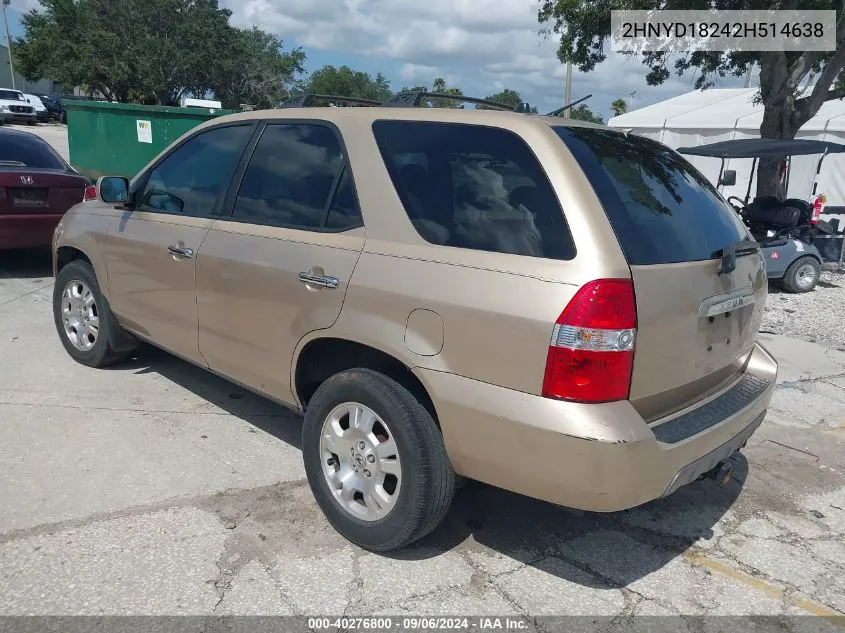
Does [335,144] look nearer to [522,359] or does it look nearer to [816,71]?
[522,359]

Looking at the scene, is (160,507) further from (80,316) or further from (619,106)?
(619,106)

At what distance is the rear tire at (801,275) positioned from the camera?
32.0ft

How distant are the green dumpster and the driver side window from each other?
881 cm

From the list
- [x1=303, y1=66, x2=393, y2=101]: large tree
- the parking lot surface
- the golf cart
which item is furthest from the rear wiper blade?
[x1=303, y1=66, x2=393, y2=101]: large tree

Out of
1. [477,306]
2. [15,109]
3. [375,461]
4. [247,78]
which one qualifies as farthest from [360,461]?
[247,78]

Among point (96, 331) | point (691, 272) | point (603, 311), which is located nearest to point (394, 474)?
point (603, 311)

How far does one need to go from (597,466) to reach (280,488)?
1.83 metres

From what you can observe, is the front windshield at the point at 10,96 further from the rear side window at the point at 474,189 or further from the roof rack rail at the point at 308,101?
the rear side window at the point at 474,189

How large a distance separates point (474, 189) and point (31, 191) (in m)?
6.50

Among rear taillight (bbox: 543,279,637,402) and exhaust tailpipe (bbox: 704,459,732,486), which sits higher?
rear taillight (bbox: 543,279,637,402)

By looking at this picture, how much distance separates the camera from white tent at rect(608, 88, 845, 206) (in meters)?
18.6

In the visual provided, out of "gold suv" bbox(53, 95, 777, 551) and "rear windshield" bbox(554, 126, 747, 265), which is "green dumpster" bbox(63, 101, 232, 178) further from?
"rear windshield" bbox(554, 126, 747, 265)

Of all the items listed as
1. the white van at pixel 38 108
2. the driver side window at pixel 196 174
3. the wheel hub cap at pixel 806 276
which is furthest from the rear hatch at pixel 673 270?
the white van at pixel 38 108

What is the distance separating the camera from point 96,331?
5.07 meters
